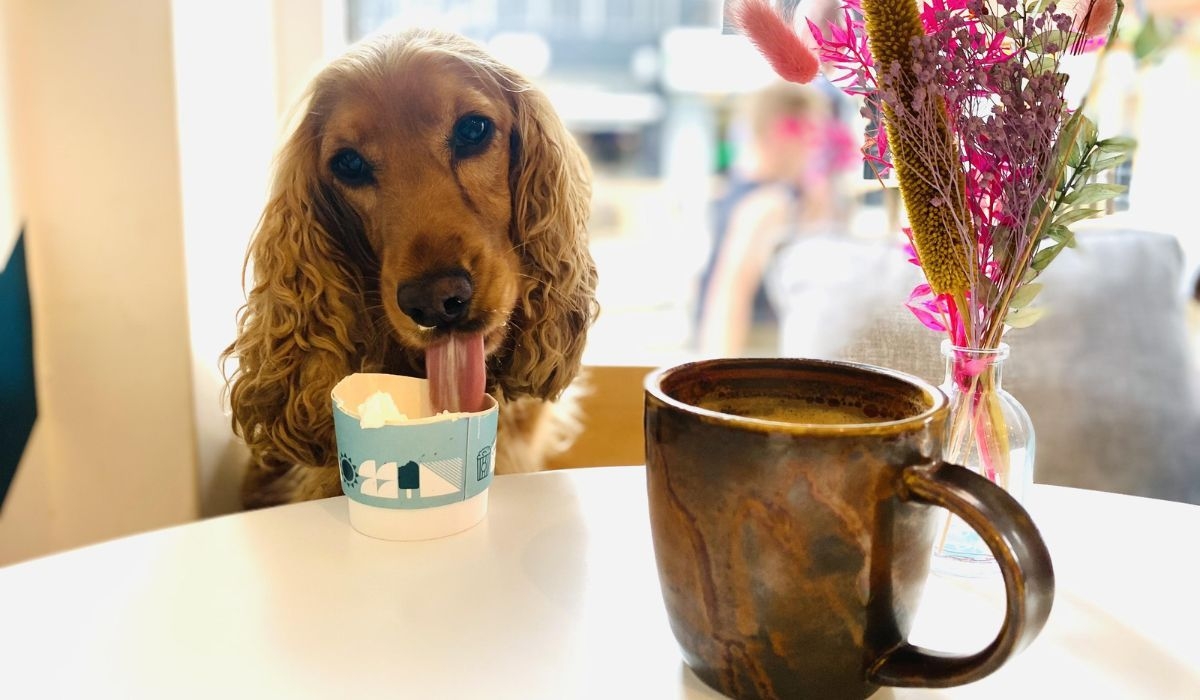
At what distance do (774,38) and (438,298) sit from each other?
1.22 feet

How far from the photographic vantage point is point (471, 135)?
2.94ft

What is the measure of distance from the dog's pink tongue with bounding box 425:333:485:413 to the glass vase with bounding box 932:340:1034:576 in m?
0.41

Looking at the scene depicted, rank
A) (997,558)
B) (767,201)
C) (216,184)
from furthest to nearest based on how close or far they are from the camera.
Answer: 1. (767,201)
2. (216,184)
3. (997,558)

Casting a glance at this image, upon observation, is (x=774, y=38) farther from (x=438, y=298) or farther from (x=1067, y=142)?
(x=438, y=298)

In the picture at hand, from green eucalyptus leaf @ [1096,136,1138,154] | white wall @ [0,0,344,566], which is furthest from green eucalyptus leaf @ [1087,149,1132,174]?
white wall @ [0,0,344,566]

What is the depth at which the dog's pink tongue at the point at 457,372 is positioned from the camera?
2.67 ft

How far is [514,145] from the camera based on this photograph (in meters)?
0.94

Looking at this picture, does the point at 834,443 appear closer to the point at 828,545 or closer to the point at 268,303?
the point at 828,545

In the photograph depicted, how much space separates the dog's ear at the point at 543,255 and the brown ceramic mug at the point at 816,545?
0.47 m

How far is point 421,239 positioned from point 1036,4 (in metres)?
0.54

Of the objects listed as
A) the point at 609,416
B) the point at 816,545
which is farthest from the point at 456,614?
the point at 609,416

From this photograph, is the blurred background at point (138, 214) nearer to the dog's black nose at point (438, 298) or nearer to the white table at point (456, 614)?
the dog's black nose at point (438, 298)

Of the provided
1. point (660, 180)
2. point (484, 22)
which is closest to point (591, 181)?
point (484, 22)

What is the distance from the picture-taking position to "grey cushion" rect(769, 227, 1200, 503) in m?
1.29
